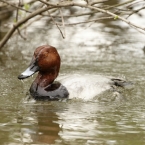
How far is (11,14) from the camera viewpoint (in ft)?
45.8

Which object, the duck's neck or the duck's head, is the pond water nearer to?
the duck's neck

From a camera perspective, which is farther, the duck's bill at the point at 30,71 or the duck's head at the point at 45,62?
the duck's head at the point at 45,62

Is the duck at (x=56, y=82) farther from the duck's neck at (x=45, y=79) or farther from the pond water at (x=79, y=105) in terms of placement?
the pond water at (x=79, y=105)

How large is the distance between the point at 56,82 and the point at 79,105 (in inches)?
25.5

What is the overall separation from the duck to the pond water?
135mm

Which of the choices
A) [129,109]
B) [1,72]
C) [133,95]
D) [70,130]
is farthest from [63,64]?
[70,130]

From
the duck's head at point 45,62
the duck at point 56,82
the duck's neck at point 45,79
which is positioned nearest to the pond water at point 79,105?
the duck at point 56,82

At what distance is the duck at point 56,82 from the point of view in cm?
704

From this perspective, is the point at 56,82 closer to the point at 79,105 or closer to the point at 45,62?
the point at 45,62

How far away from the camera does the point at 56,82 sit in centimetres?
734

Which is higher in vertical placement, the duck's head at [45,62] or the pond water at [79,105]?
the duck's head at [45,62]

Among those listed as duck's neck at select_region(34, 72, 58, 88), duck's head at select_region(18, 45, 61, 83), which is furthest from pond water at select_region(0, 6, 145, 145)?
duck's head at select_region(18, 45, 61, 83)

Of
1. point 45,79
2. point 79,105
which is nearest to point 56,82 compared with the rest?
point 45,79

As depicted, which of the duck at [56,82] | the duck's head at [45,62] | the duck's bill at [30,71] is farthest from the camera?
the duck's head at [45,62]
